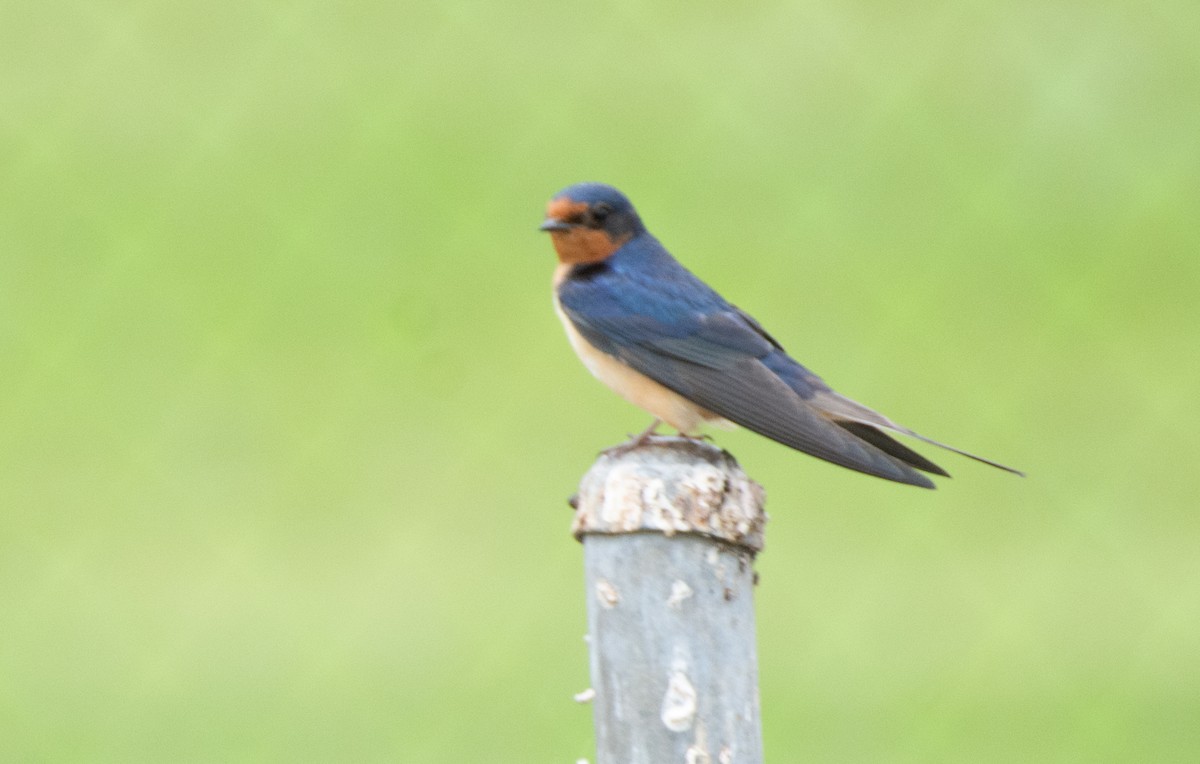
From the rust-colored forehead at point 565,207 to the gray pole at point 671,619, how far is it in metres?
1.22

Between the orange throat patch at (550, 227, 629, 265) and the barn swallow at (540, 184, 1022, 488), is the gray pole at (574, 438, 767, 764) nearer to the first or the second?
the barn swallow at (540, 184, 1022, 488)

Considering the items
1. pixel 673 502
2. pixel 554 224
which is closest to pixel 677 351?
pixel 554 224

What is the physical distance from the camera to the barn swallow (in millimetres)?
2986

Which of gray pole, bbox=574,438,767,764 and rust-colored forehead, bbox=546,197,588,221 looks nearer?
gray pole, bbox=574,438,767,764

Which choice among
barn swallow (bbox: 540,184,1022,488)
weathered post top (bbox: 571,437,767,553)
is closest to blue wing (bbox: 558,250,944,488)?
barn swallow (bbox: 540,184,1022,488)

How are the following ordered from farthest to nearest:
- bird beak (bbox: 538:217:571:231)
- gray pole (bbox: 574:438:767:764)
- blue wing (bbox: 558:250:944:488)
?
bird beak (bbox: 538:217:571:231) < blue wing (bbox: 558:250:944:488) < gray pole (bbox: 574:438:767:764)

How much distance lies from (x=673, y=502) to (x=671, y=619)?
122mm

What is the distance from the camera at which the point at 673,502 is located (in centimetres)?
226

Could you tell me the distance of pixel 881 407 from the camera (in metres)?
6.68

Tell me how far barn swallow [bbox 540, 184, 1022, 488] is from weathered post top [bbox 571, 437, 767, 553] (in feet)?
1.76

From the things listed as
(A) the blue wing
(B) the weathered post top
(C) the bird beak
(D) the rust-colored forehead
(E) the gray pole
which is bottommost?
(E) the gray pole

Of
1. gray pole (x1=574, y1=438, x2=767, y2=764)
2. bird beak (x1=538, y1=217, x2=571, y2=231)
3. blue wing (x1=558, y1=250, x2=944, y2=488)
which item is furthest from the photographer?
bird beak (x1=538, y1=217, x2=571, y2=231)

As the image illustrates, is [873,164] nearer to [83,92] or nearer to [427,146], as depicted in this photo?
[427,146]

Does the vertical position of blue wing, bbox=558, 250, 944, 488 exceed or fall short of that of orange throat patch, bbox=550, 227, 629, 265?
it falls short
